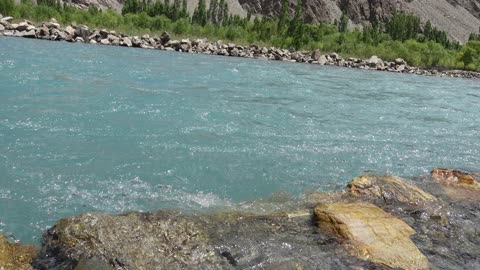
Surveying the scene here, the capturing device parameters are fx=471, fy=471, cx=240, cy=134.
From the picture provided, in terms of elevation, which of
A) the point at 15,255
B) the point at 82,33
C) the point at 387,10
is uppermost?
the point at 387,10

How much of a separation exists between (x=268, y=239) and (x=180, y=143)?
5.40m

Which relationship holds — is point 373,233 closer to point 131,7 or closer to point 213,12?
point 131,7

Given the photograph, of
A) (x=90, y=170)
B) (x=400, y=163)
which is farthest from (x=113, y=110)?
(x=400, y=163)

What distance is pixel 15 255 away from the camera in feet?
18.3

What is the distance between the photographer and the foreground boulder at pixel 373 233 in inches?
241

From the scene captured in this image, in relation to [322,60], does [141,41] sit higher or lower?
higher

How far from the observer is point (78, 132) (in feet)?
37.0

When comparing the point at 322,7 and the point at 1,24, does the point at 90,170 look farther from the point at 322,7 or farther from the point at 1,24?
the point at 322,7

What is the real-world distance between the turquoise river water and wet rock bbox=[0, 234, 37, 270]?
0.39 m

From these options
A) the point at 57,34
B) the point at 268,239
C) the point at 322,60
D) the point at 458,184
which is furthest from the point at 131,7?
the point at 268,239

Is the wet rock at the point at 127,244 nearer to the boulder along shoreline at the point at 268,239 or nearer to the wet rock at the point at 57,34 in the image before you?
the boulder along shoreline at the point at 268,239

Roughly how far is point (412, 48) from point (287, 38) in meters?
32.6

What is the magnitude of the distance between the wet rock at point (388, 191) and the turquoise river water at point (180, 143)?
0.76 m

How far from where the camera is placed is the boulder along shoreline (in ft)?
18.2
